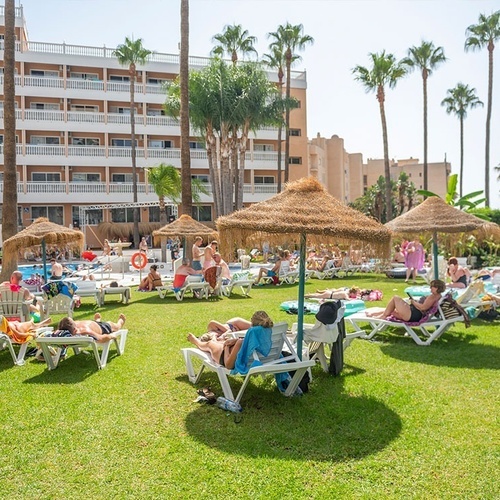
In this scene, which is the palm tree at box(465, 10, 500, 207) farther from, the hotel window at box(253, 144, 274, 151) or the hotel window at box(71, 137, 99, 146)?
the hotel window at box(71, 137, 99, 146)

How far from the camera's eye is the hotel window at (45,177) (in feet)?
131

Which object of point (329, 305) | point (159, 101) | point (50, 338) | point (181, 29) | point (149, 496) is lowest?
point (149, 496)

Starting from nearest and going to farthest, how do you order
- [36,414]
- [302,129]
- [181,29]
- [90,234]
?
[36,414] → [181,29] → [90,234] → [302,129]

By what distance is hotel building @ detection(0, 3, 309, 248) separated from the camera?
129 ft

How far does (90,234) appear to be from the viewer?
39906 millimetres

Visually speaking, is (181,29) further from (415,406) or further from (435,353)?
(415,406)

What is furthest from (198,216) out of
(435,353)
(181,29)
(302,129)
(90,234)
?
(435,353)

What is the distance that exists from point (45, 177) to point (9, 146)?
26.5m

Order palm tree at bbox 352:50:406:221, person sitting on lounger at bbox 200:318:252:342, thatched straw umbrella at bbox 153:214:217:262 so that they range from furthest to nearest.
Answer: palm tree at bbox 352:50:406:221, thatched straw umbrella at bbox 153:214:217:262, person sitting on lounger at bbox 200:318:252:342

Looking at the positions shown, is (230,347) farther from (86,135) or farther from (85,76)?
(85,76)

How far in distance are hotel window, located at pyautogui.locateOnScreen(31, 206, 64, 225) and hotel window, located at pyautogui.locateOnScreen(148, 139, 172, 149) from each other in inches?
352

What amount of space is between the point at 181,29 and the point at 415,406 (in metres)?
17.1

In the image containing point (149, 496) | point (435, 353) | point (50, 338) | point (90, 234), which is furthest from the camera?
point (90, 234)

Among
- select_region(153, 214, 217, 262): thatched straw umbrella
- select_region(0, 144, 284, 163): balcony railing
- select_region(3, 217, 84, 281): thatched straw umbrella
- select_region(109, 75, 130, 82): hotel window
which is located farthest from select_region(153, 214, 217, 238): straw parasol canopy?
select_region(109, 75, 130, 82): hotel window
